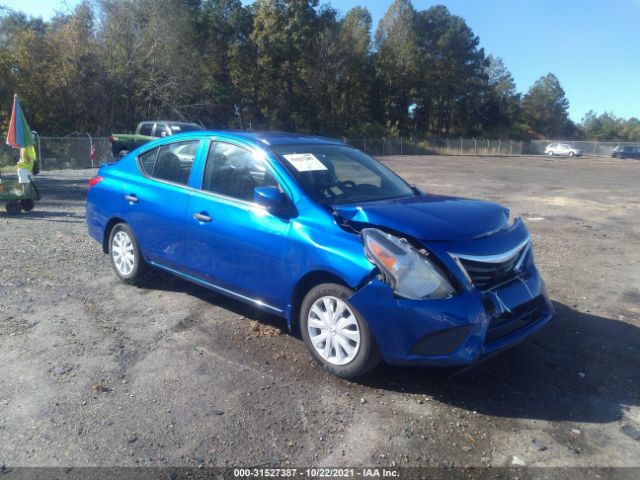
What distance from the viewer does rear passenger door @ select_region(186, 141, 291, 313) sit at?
4.50 metres

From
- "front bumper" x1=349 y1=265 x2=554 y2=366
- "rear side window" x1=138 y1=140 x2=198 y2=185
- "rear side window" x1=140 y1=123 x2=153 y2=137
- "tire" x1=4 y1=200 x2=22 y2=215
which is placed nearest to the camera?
"front bumper" x1=349 y1=265 x2=554 y2=366

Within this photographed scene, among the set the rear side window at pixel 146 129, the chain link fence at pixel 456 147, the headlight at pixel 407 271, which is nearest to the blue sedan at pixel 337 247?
the headlight at pixel 407 271

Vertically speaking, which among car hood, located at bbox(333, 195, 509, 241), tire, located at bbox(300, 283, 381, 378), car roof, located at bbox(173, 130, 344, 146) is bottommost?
tire, located at bbox(300, 283, 381, 378)

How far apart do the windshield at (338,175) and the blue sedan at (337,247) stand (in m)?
0.02

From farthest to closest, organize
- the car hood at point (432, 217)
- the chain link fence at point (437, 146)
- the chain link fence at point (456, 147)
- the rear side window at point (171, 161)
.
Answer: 1. the chain link fence at point (456, 147)
2. the chain link fence at point (437, 146)
3. the rear side window at point (171, 161)
4. the car hood at point (432, 217)

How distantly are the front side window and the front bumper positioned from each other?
1481 millimetres

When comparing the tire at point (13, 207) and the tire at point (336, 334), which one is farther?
the tire at point (13, 207)

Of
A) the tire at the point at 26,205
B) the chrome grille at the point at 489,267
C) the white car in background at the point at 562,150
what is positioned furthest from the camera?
the white car in background at the point at 562,150

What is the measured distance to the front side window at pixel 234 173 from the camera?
4.82 m

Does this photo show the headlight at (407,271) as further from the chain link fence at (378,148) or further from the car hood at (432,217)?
the chain link fence at (378,148)

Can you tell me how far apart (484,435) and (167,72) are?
1480 inches

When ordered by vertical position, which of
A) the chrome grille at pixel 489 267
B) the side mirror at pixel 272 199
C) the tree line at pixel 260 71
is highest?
the tree line at pixel 260 71

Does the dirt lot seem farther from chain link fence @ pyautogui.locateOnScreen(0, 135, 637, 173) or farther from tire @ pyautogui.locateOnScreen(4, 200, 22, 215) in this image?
chain link fence @ pyautogui.locateOnScreen(0, 135, 637, 173)

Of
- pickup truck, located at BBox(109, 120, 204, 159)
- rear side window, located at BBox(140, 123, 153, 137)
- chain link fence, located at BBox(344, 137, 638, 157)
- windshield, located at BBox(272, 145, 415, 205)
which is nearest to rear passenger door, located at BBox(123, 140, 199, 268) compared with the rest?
windshield, located at BBox(272, 145, 415, 205)
